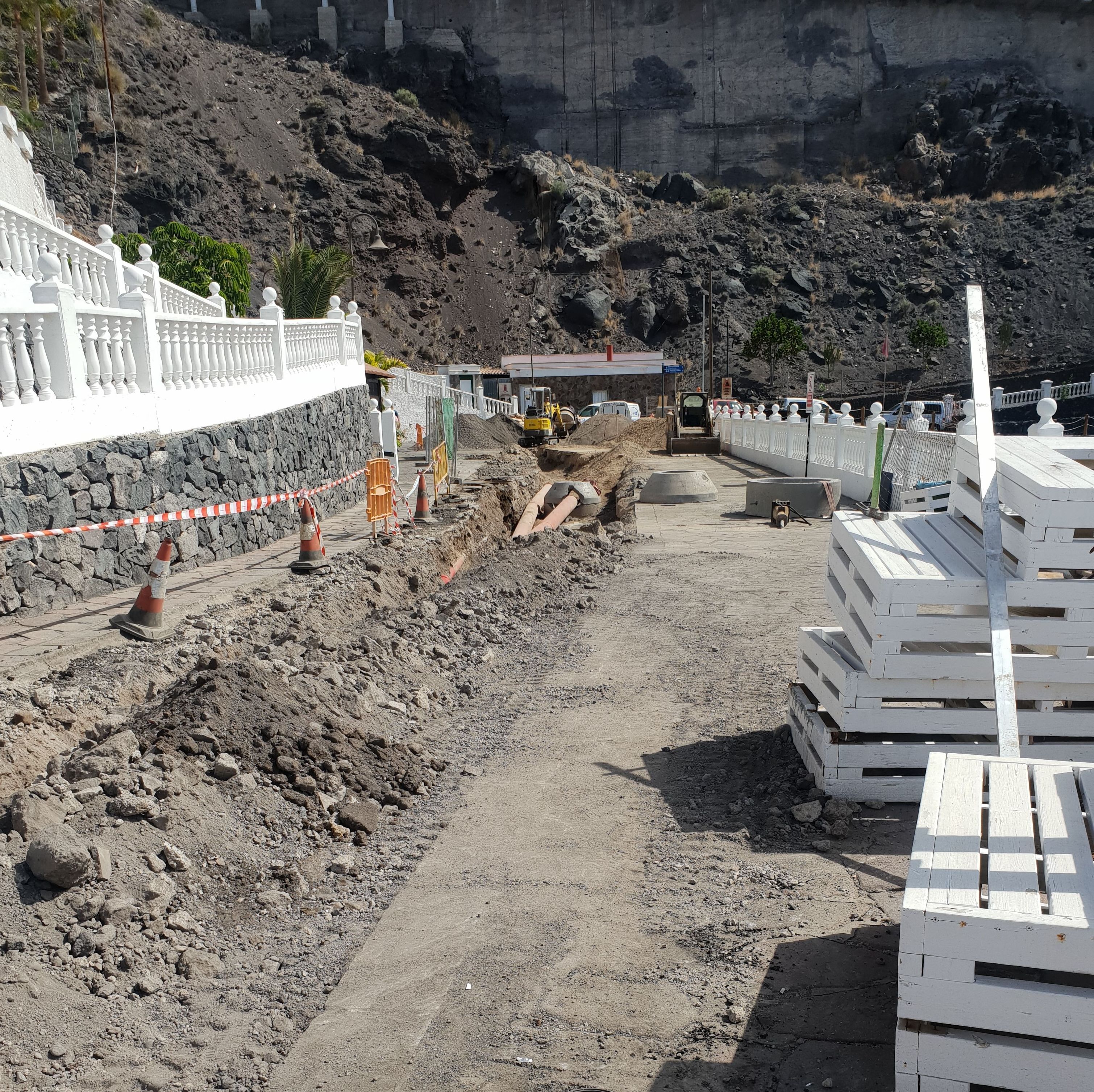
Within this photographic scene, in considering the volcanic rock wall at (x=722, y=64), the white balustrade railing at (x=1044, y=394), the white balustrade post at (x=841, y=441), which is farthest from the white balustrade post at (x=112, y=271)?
the volcanic rock wall at (x=722, y=64)

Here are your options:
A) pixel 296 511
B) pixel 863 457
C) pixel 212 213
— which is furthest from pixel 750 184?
pixel 296 511

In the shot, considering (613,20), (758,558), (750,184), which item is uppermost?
(613,20)

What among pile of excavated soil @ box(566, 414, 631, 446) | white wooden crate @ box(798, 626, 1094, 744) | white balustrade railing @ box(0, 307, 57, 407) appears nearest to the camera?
white wooden crate @ box(798, 626, 1094, 744)

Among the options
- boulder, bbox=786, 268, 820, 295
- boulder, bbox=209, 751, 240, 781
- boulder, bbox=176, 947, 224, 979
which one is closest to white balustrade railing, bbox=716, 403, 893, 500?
boulder, bbox=209, 751, 240, 781

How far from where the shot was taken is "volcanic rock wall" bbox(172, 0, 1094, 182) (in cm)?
7694

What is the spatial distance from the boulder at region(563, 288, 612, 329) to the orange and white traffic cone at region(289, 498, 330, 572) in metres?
58.0

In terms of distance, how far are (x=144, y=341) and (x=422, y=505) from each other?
5.43 m

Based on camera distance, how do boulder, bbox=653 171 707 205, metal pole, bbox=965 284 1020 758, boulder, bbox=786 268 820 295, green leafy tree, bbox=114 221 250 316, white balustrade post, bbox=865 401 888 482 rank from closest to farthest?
metal pole, bbox=965 284 1020 758
white balustrade post, bbox=865 401 888 482
green leafy tree, bbox=114 221 250 316
boulder, bbox=786 268 820 295
boulder, bbox=653 171 707 205

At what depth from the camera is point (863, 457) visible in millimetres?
16172

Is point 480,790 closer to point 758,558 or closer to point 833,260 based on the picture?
point 758,558

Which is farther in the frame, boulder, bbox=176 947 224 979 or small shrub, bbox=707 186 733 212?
small shrub, bbox=707 186 733 212

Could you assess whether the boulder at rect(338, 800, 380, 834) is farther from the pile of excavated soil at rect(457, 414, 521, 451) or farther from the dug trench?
the pile of excavated soil at rect(457, 414, 521, 451)

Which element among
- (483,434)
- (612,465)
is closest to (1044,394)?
(483,434)

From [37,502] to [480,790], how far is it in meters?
4.33
